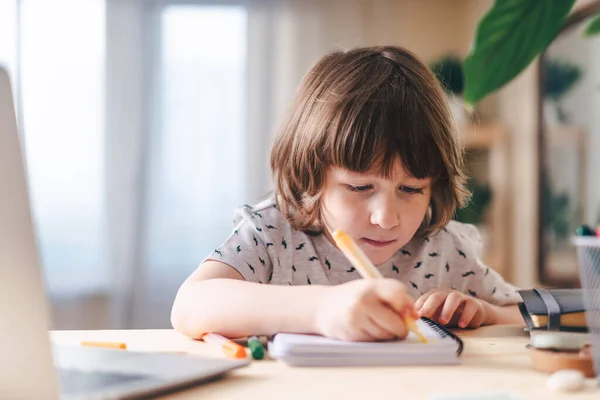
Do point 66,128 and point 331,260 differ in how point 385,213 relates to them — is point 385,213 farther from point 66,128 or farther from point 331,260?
point 66,128

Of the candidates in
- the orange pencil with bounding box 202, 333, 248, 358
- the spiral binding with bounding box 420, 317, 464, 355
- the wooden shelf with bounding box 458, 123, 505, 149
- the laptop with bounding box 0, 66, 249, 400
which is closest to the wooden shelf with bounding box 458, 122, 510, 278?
the wooden shelf with bounding box 458, 123, 505, 149

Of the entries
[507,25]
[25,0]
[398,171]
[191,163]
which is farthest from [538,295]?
[25,0]

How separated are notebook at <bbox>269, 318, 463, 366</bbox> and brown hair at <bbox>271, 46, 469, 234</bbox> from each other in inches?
13.1

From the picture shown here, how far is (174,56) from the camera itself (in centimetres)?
327

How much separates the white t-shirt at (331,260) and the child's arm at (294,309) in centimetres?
18

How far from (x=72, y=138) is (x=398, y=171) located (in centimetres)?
247

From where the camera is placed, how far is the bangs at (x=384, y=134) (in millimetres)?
974

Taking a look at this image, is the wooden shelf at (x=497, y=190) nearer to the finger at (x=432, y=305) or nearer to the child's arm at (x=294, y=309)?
the finger at (x=432, y=305)

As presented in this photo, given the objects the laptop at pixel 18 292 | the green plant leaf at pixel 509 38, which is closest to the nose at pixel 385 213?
the green plant leaf at pixel 509 38

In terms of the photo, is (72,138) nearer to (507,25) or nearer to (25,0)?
(25,0)

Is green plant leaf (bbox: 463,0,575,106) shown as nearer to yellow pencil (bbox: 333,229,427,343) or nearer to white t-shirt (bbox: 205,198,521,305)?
white t-shirt (bbox: 205,198,521,305)

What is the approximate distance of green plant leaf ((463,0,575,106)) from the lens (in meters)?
1.10

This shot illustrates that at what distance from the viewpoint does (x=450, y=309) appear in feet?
3.01

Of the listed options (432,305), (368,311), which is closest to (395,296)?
(368,311)
